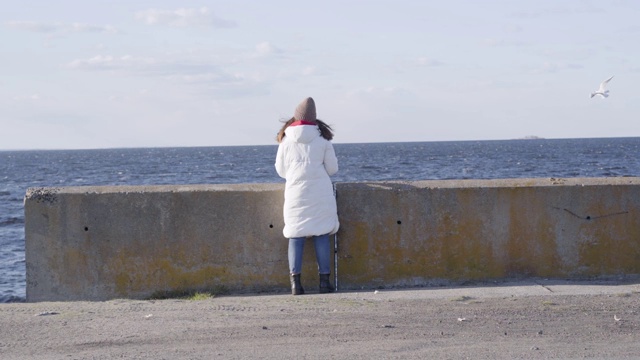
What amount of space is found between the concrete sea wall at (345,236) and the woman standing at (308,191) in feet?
0.96

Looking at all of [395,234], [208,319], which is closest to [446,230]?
[395,234]

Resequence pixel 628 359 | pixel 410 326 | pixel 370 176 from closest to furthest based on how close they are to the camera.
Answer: pixel 628 359, pixel 410 326, pixel 370 176

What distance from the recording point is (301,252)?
830 cm

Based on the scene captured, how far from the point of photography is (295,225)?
8211 mm

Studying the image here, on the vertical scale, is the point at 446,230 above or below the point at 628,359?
above

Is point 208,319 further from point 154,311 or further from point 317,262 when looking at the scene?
point 317,262

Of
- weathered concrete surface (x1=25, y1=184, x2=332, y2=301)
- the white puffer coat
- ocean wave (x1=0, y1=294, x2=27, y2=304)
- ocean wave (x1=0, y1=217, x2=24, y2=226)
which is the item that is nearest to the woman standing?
the white puffer coat

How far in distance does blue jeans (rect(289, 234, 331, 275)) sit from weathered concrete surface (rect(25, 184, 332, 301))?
29 cm

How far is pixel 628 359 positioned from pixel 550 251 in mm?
2729

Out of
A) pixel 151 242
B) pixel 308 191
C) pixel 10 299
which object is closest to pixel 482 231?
pixel 308 191

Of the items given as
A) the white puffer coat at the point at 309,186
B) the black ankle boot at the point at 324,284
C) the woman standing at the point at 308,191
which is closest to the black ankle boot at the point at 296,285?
the woman standing at the point at 308,191

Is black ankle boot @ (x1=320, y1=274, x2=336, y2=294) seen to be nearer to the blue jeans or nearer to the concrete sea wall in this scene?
the blue jeans

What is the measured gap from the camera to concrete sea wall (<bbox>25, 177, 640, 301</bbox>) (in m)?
8.43

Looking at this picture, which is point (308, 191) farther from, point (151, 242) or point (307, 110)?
point (151, 242)
